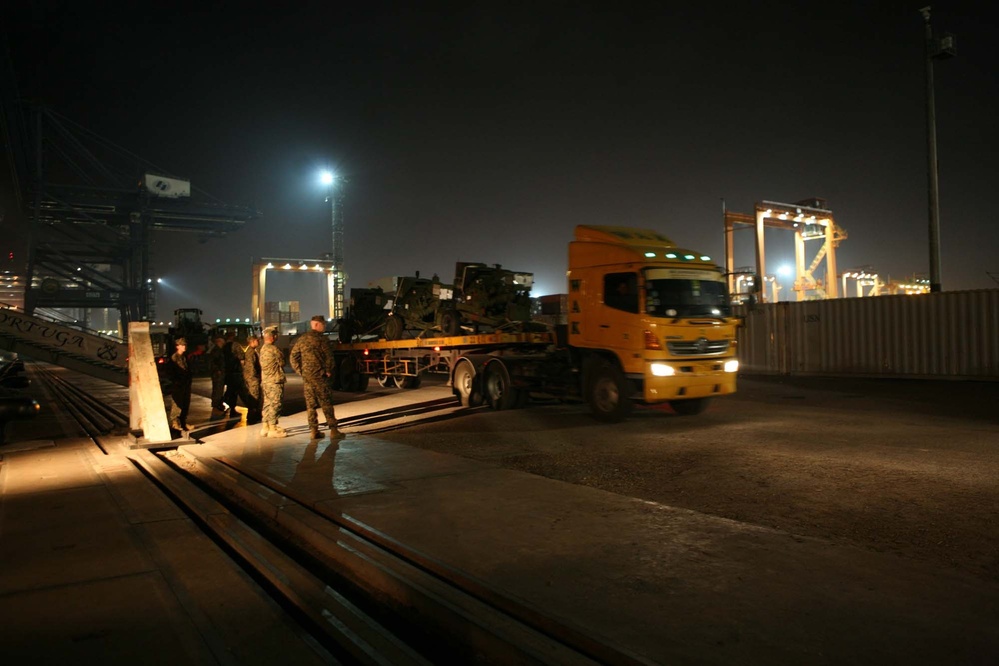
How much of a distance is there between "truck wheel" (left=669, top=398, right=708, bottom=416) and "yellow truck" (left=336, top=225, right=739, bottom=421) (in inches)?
0.7

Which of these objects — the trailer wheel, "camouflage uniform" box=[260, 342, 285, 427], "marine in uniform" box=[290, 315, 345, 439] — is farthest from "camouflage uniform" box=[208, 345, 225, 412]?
the trailer wheel

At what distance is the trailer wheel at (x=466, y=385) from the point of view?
13023 millimetres

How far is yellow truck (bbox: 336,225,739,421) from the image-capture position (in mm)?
9930

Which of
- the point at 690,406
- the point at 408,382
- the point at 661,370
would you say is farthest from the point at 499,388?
the point at 408,382

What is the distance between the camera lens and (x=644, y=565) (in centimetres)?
402

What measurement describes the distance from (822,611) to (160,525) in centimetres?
500

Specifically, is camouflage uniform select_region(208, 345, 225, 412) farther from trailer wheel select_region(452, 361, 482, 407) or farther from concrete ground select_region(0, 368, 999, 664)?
concrete ground select_region(0, 368, 999, 664)

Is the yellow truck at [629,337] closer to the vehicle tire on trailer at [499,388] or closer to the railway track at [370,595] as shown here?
the vehicle tire on trailer at [499,388]

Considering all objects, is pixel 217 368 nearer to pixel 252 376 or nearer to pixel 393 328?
pixel 252 376

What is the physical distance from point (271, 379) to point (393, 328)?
7415 mm

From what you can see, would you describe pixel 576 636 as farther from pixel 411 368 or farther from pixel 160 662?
pixel 411 368

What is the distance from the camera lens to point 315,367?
30.8 ft

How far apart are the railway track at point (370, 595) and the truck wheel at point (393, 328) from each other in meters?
11.0

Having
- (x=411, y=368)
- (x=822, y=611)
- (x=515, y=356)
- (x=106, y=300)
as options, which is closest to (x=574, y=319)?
(x=515, y=356)
